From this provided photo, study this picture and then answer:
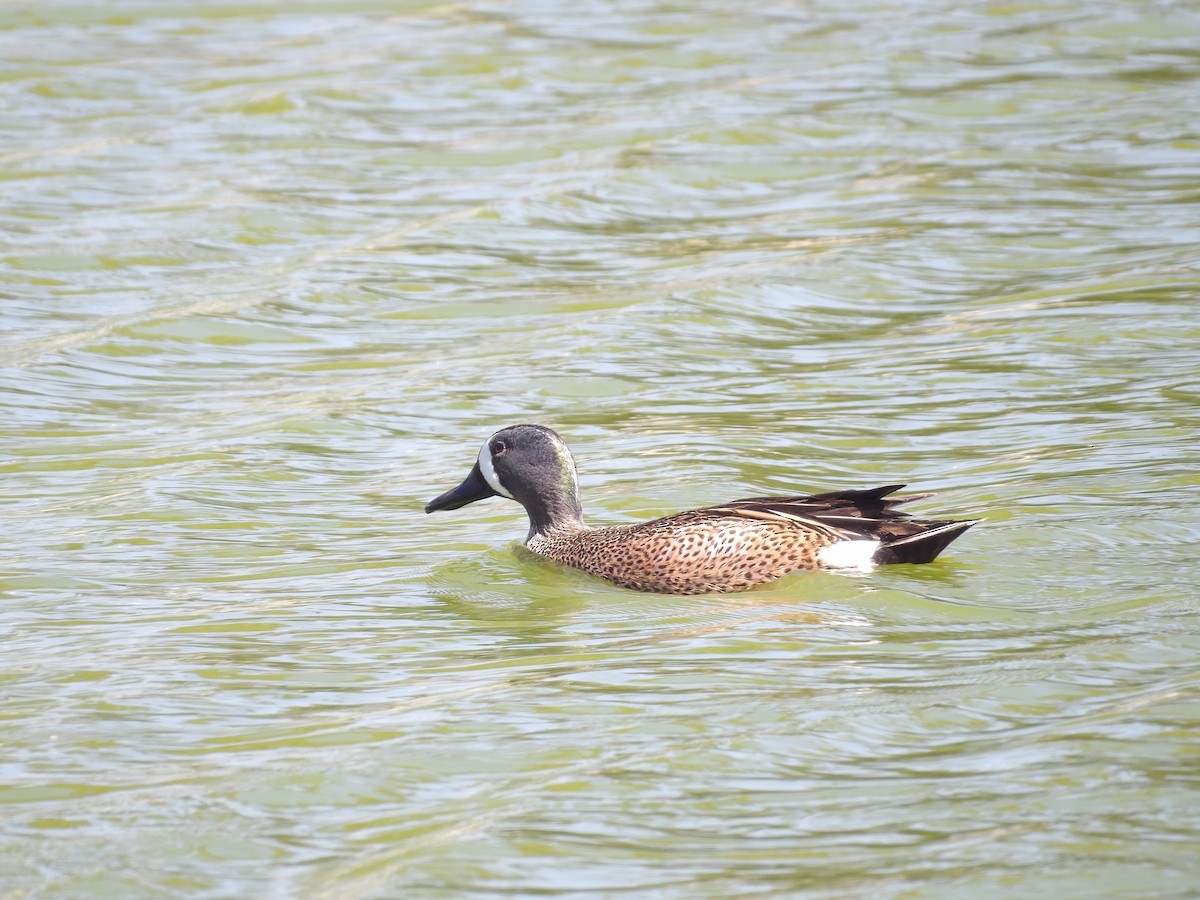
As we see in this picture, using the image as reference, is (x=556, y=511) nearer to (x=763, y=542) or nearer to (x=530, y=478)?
(x=530, y=478)

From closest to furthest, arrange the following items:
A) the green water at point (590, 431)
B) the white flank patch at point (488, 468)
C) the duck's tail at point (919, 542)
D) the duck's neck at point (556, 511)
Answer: the green water at point (590, 431)
the duck's tail at point (919, 542)
the duck's neck at point (556, 511)
the white flank patch at point (488, 468)

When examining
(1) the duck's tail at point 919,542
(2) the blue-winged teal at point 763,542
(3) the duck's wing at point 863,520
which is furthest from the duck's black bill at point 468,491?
(1) the duck's tail at point 919,542

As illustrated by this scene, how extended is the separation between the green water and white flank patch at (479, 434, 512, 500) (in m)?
0.31

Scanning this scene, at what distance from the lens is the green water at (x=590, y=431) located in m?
5.94

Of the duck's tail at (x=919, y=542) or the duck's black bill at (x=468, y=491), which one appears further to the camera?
the duck's black bill at (x=468, y=491)

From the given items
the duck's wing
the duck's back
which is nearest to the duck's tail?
the duck's wing

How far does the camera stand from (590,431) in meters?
11.0

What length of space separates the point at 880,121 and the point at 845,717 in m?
11.4

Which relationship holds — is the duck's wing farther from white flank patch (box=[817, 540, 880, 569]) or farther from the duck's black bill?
the duck's black bill

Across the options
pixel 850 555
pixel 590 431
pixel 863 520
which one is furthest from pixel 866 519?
pixel 590 431

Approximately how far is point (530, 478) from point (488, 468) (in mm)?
203

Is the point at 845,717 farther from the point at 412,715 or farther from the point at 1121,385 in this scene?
the point at 1121,385

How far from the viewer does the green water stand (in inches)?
234

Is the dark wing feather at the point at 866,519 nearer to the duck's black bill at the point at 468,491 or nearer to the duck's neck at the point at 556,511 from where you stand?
the duck's neck at the point at 556,511
